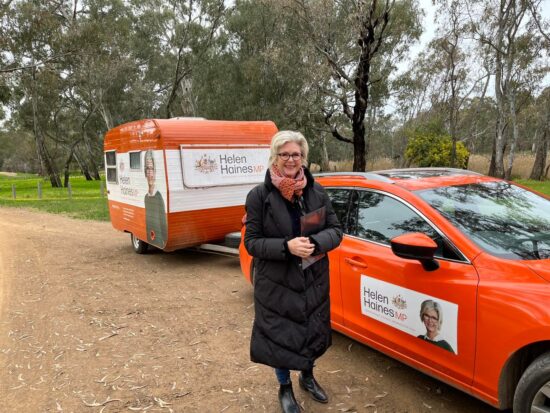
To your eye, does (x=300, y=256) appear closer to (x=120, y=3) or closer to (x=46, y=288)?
(x=46, y=288)

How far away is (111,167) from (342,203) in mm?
6111

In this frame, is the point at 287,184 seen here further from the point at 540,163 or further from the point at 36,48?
the point at 36,48

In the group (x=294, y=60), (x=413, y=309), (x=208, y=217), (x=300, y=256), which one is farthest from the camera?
(x=294, y=60)

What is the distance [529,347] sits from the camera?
215cm

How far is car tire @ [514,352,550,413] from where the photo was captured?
203 centimetres

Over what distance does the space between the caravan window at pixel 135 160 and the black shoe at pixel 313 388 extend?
5.01 meters

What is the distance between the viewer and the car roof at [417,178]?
124 inches

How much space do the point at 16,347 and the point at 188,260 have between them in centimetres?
354

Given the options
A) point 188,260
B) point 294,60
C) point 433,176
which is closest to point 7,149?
point 294,60

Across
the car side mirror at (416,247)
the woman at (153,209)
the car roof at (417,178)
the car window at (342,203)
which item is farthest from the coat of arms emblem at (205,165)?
the car side mirror at (416,247)

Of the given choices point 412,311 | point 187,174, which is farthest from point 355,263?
point 187,174

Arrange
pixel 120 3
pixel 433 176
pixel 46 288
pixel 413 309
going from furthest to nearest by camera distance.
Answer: pixel 120 3
pixel 46 288
pixel 433 176
pixel 413 309

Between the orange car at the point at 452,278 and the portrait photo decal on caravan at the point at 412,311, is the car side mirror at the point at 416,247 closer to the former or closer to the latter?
the orange car at the point at 452,278

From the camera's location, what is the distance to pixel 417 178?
10.9 ft
